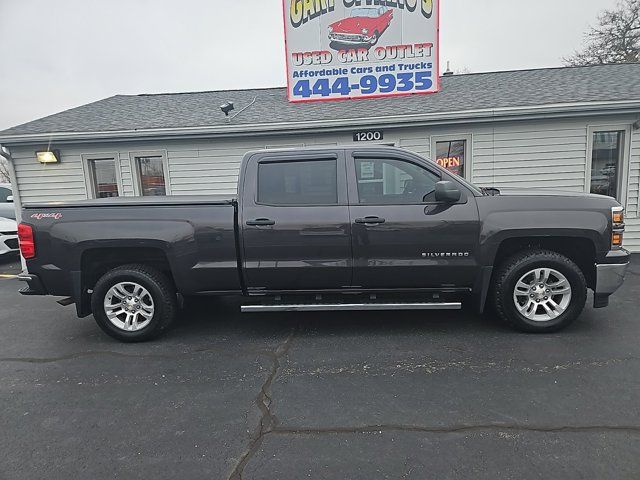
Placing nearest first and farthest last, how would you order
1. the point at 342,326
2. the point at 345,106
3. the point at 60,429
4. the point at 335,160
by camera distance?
the point at 60,429
the point at 335,160
the point at 342,326
the point at 345,106

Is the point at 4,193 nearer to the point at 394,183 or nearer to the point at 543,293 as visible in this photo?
the point at 394,183

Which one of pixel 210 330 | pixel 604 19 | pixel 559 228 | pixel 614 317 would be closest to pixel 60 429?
pixel 210 330

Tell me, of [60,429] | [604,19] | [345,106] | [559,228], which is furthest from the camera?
[604,19]

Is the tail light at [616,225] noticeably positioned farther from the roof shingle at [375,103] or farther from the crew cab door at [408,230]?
the roof shingle at [375,103]

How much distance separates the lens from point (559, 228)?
3.88 m

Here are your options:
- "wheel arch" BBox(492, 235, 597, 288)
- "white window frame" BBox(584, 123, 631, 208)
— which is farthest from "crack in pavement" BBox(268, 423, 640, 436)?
"white window frame" BBox(584, 123, 631, 208)

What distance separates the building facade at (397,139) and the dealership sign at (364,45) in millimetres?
466

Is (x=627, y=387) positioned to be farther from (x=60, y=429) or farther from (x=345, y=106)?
(x=345, y=106)

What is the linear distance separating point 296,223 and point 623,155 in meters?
7.62

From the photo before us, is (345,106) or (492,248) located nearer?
(492,248)

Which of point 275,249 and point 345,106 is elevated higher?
point 345,106

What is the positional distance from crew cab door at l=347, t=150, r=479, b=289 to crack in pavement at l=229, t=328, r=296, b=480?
111 centimetres

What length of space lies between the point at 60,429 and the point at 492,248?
3883 mm

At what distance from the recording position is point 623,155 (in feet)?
26.0
